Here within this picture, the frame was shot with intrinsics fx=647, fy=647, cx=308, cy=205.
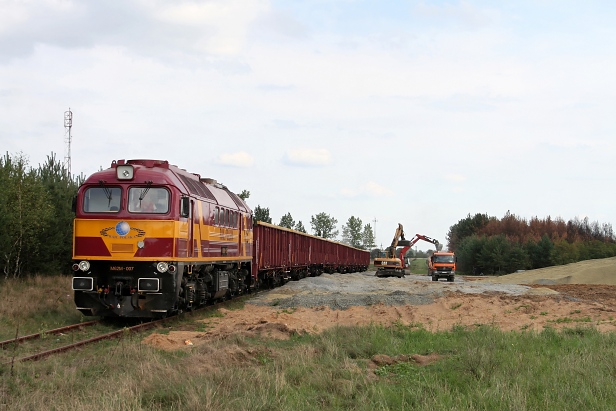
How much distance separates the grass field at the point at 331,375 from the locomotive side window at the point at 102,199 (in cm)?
369

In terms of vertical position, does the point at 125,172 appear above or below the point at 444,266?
above

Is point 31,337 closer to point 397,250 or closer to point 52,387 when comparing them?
point 52,387

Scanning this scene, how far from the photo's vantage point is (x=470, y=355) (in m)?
10.3

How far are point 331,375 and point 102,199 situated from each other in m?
8.98

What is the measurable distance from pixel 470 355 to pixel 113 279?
904 cm

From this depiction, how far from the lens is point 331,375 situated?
9391mm

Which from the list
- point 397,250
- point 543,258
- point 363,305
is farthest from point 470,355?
point 543,258

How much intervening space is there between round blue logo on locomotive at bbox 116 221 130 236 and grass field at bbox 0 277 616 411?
9.60ft

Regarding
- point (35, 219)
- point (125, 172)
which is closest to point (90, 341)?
point (125, 172)

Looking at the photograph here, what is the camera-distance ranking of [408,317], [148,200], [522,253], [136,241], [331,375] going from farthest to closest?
[522,253]
[408,317]
[148,200]
[136,241]
[331,375]

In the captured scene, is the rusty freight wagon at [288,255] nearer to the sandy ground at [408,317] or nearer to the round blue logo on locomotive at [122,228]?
the sandy ground at [408,317]

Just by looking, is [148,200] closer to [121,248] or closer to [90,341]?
[121,248]

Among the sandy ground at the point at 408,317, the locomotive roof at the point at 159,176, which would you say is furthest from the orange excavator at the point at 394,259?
the locomotive roof at the point at 159,176

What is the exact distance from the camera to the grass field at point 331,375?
780 centimetres
